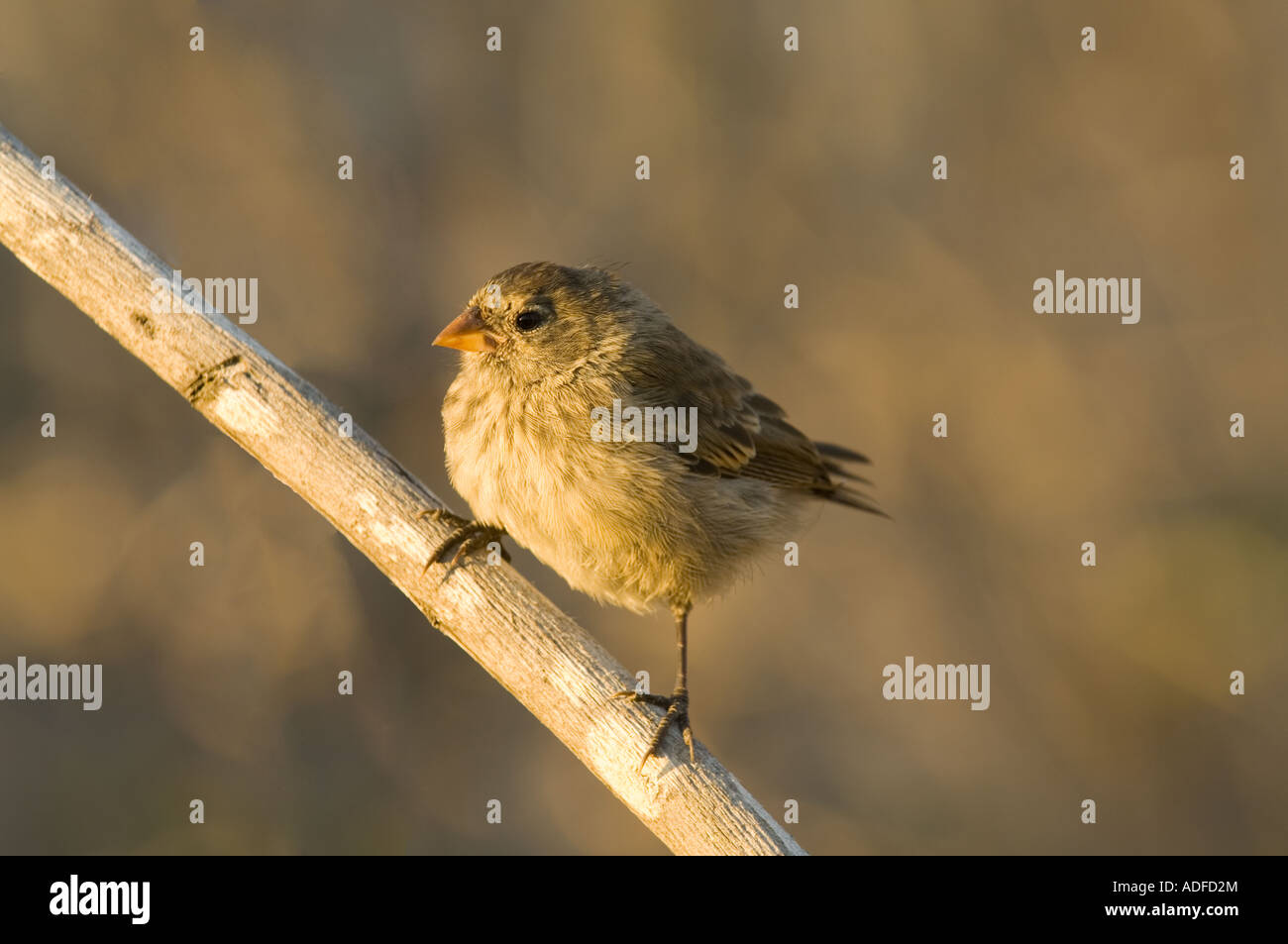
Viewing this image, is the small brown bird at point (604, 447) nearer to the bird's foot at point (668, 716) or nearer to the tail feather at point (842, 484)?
the bird's foot at point (668, 716)

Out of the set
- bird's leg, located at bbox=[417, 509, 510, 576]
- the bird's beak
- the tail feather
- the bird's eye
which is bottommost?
bird's leg, located at bbox=[417, 509, 510, 576]

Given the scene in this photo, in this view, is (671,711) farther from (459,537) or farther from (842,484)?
(842,484)

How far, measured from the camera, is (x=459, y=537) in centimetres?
397

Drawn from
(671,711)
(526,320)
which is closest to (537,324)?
(526,320)

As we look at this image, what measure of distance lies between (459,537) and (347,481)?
404 mm

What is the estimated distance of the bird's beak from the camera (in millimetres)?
4606

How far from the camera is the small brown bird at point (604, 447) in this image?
4.33m

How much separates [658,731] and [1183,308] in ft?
16.6

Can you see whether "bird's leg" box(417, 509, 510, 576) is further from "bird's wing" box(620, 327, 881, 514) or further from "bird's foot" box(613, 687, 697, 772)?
"bird's wing" box(620, 327, 881, 514)

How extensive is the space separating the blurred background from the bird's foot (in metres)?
2.82

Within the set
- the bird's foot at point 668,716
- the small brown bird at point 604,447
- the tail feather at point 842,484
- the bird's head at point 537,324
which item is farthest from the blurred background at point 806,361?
the bird's foot at point 668,716

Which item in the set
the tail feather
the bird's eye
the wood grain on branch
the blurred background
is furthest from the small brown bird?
the blurred background

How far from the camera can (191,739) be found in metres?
6.53

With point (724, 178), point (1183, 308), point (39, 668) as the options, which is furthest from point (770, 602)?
point (39, 668)
